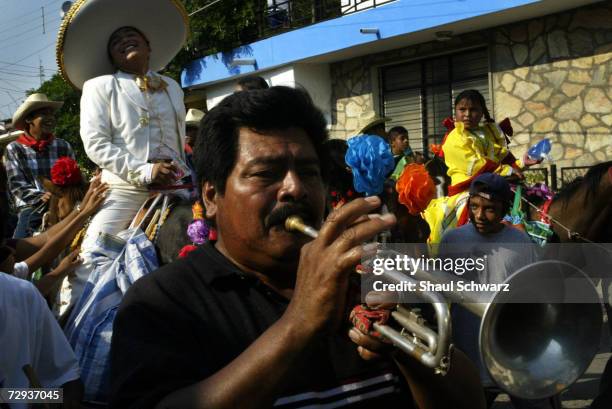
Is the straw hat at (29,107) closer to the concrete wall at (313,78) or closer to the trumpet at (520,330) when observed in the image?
the trumpet at (520,330)

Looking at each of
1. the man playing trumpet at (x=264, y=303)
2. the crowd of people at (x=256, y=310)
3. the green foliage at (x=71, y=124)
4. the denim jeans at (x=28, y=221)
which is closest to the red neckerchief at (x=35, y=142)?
the denim jeans at (x=28, y=221)

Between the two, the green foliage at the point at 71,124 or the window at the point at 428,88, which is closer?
the window at the point at 428,88

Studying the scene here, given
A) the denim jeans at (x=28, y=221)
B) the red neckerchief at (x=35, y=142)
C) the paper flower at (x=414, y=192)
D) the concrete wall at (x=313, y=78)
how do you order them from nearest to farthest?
the paper flower at (x=414, y=192) → the denim jeans at (x=28, y=221) → the red neckerchief at (x=35, y=142) → the concrete wall at (x=313, y=78)

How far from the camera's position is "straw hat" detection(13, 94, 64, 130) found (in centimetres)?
742

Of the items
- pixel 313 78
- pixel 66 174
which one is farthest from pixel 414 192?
pixel 313 78

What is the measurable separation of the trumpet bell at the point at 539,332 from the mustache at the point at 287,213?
0.61 metres

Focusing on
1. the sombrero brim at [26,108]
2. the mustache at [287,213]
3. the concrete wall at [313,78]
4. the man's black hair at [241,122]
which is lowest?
the mustache at [287,213]

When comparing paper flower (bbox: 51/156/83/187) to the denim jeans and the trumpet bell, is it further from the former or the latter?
the trumpet bell

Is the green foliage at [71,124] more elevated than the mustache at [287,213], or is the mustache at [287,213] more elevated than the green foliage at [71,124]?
the green foliage at [71,124]

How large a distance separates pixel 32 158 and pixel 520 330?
6298 mm

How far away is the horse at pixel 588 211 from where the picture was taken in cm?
604

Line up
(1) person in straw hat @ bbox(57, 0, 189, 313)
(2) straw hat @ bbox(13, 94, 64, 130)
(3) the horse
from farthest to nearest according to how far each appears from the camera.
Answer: (2) straw hat @ bbox(13, 94, 64, 130), (3) the horse, (1) person in straw hat @ bbox(57, 0, 189, 313)

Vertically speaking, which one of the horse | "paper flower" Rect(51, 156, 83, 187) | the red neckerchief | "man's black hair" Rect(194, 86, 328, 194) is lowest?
the horse

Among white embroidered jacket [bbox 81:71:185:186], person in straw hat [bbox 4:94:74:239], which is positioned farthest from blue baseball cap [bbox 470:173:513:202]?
person in straw hat [bbox 4:94:74:239]
